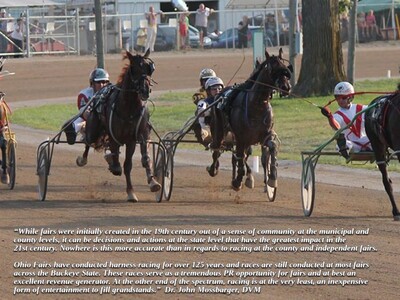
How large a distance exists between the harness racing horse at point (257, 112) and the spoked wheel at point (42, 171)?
2431mm

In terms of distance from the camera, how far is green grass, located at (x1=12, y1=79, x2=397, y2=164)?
72.6 feet

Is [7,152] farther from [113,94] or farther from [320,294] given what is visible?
[320,294]

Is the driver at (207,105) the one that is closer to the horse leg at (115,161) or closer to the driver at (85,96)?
the horse leg at (115,161)

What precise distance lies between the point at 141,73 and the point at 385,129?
10.7 ft

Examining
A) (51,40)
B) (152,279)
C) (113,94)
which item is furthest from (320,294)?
(51,40)

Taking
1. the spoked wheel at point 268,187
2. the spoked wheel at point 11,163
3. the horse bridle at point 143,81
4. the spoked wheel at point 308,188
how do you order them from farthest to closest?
the spoked wheel at point 11,163 → the spoked wheel at point 268,187 → the horse bridle at point 143,81 → the spoked wheel at point 308,188

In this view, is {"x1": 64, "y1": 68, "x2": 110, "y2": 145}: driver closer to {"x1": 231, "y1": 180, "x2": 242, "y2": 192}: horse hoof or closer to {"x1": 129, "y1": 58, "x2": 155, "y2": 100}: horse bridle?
{"x1": 129, "y1": 58, "x2": 155, "y2": 100}: horse bridle

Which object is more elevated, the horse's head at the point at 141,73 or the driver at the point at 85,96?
the horse's head at the point at 141,73

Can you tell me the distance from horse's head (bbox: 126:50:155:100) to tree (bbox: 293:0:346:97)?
1333 cm

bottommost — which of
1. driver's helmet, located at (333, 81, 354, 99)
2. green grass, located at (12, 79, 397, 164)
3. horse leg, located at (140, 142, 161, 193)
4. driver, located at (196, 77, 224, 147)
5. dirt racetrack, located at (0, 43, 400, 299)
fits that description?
green grass, located at (12, 79, 397, 164)

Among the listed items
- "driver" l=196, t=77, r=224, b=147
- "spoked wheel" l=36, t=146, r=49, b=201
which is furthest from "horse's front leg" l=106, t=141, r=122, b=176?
"driver" l=196, t=77, r=224, b=147

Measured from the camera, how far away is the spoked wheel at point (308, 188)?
13656 mm

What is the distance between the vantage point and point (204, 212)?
14188 mm

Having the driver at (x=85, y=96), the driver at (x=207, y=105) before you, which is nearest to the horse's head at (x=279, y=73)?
the driver at (x=207, y=105)
